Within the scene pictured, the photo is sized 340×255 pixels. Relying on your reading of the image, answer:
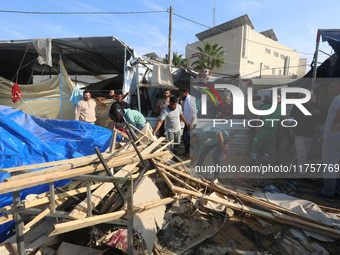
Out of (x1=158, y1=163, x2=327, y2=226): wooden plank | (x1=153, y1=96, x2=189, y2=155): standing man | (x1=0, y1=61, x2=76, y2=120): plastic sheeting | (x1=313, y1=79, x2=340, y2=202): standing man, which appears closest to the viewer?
(x1=158, y1=163, x2=327, y2=226): wooden plank

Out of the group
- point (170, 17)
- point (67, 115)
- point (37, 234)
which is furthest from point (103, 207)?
point (170, 17)

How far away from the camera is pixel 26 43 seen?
6559 millimetres

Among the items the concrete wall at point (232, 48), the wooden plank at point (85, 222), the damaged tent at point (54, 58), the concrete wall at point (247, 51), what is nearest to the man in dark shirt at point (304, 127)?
the wooden plank at point (85, 222)

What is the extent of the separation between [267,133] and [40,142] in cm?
498

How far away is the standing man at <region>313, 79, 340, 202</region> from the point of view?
3324 mm

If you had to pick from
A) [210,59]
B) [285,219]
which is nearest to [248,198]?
[285,219]

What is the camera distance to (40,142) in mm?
3670

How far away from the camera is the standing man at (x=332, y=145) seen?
10.9ft

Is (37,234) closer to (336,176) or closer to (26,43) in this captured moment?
(336,176)

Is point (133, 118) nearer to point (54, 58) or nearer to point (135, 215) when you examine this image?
point (135, 215)

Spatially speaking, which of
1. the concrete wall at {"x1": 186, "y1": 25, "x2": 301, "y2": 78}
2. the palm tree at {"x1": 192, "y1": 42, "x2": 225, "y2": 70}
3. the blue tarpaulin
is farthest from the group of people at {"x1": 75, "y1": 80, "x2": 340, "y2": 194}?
the concrete wall at {"x1": 186, "y1": 25, "x2": 301, "y2": 78}

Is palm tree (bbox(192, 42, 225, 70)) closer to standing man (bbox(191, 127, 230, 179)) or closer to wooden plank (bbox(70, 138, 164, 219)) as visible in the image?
standing man (bbox(191, 127, 230, 179))

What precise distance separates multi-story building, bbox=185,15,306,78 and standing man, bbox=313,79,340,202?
2446 cm

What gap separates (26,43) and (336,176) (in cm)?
916
